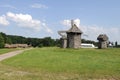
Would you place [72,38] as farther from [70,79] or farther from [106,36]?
[70,79]

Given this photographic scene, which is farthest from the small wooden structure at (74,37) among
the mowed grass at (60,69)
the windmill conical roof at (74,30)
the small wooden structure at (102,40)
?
the mowed grass at (60,69)

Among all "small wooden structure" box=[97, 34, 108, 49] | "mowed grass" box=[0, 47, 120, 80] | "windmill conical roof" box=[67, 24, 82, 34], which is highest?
"windmill conical roof" box=[67, 24, 82, 34]

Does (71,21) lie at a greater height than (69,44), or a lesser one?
greater

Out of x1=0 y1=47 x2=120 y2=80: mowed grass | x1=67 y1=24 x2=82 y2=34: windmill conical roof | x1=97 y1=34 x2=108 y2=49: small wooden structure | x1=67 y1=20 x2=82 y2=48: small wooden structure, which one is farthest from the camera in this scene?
x1=97 y1=34 x2=108 y2=49: small wooden structure

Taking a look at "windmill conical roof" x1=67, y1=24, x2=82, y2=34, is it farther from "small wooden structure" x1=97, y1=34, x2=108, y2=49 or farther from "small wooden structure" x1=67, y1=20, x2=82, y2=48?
"small wooden structure" x1=97, y1=34, x2=108, y2=49

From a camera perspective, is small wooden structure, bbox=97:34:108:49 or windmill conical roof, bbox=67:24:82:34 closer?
windmill conical roof, bbox=67:24:82:34

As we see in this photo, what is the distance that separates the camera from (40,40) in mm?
190125

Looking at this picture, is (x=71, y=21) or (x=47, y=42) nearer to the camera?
(x=71, y=21)

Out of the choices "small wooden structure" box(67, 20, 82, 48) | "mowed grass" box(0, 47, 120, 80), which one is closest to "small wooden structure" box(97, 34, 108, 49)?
"small wooden structure" box(67, 20, 82, 48)

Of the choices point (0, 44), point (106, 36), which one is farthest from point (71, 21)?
point (0, 44)

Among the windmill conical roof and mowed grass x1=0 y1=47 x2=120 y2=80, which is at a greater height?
the windmill conical roof

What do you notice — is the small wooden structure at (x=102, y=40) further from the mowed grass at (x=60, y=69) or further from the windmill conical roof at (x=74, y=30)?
the mowed grass at (x=60, y=69)

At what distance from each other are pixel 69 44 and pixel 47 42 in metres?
102

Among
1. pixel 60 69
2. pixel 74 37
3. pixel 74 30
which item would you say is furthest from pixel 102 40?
pixel 60 69
